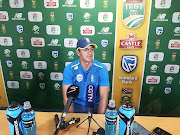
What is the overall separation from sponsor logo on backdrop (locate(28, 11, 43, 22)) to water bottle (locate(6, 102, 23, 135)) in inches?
70.2

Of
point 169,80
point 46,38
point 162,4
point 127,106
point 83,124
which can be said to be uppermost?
point 162,4

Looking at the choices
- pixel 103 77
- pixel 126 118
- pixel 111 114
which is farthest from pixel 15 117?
pixel 103 77

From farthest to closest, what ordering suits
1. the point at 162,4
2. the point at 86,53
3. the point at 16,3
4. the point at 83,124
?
1. the point at 16,3
2. the point at 162,4
3. the point at 86,53
4. the point at 83,124

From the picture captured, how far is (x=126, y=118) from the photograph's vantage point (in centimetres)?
107

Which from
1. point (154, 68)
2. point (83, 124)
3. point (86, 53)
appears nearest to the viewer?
point (83, 124)

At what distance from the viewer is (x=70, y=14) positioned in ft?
8.07

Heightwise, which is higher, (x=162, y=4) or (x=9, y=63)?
(x=162, y=4)

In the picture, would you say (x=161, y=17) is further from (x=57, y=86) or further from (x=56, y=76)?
(x=57, y=86)

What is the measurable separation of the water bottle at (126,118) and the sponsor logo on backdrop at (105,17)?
1.69 metres

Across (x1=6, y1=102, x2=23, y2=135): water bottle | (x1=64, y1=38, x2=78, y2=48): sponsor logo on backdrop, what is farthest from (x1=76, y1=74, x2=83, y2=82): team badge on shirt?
(x1=6, y1=102, x2=23, y2=135): water bottle

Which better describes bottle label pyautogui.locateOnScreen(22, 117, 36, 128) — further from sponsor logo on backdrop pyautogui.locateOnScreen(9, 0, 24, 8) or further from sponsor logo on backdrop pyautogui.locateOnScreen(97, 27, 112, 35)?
sponsor logo on backdrop pyautogui.locateOnScreen(9, 0, 24, 8)

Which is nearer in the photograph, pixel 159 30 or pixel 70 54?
pixel 159 30

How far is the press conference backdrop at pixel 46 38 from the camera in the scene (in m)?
2.44

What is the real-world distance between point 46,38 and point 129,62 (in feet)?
4.83
